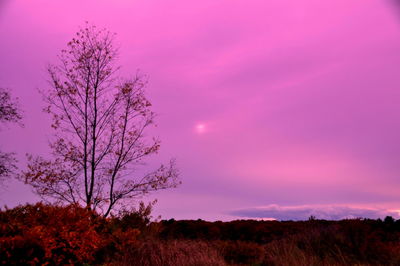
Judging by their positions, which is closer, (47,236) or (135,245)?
(47,236)

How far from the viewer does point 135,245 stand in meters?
11.9

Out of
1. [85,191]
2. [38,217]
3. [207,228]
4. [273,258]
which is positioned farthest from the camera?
[207,228]

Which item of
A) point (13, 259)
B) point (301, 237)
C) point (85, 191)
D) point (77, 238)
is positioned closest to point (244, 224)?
point (301, 237)

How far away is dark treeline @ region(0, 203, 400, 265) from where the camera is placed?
1004 centimetres

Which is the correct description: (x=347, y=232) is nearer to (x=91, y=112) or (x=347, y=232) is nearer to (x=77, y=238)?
(x=77, y=238)

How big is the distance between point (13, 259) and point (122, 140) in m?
7.46

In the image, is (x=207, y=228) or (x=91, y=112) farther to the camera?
(x=207, y=228)

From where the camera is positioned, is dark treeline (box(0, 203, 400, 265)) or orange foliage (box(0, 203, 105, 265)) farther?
dark treeline (box(0, 203, 400, 265))

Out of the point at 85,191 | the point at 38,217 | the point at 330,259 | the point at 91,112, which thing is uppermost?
the point at 91,112

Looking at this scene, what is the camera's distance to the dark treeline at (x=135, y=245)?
10039mm

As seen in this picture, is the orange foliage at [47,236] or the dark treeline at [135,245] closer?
the orange foliage at [47,236]

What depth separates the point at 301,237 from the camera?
14047 millimetres

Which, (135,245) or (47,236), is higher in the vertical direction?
(47,236)

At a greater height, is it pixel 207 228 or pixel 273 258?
pixel 207 228
